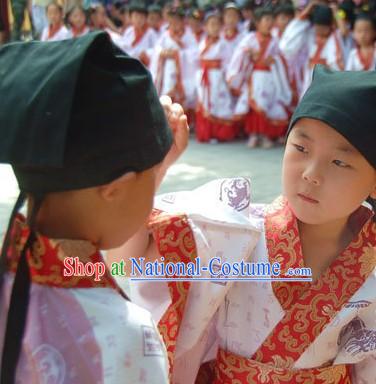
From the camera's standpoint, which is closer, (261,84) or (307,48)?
(261,84)

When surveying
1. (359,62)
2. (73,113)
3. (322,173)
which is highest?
(73,113)

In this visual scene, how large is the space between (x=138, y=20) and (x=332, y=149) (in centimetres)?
796

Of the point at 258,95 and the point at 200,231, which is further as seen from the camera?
the point at 258,95

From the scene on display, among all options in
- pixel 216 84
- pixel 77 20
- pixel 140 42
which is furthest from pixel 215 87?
pixel 77 20

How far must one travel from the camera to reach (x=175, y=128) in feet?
4.60

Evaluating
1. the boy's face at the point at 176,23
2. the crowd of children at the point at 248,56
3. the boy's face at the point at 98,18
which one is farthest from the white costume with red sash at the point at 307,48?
the boy's face at the point at 98,18

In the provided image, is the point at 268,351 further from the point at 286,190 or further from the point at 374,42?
the point at 374,42

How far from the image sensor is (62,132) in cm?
85

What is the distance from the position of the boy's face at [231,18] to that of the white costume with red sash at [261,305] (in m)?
6.65

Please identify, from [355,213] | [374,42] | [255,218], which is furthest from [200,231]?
[374,42]

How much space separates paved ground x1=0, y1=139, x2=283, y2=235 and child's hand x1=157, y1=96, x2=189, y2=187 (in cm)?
293

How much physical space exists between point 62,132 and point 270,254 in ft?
2.75

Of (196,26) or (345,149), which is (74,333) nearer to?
(345,149)

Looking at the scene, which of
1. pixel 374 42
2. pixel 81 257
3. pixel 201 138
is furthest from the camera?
pixel 201 138
